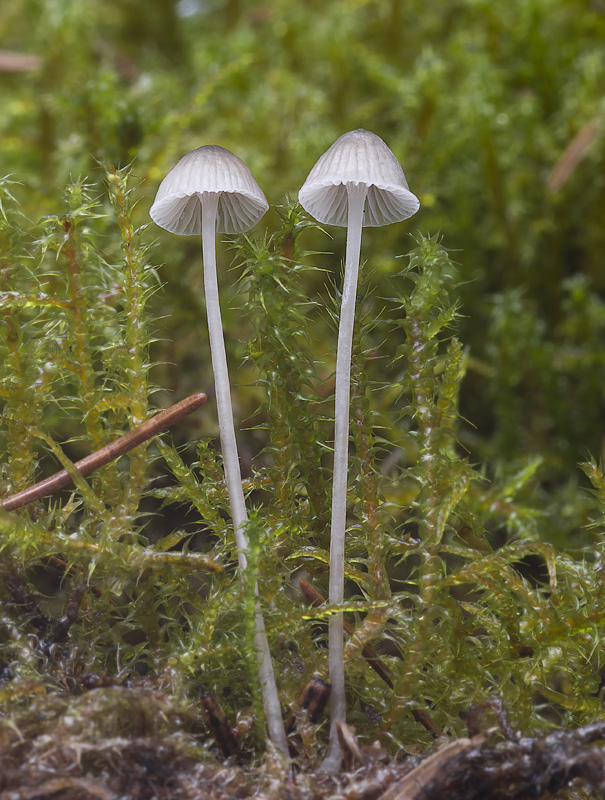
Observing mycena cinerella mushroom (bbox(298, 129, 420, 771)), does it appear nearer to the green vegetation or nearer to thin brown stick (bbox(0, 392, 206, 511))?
the green vegetation

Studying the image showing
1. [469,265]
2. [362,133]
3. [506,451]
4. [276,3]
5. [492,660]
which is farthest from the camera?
[276,3]

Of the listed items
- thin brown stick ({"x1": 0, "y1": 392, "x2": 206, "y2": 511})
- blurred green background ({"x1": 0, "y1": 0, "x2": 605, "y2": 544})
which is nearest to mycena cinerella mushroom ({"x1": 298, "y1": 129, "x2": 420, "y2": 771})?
thin brown stick ({"x1": 0, "y1": 392, "x2": 206, "y2": 511})

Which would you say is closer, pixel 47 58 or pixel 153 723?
pixel 153 723

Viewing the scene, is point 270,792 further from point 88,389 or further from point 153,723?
point 88,389

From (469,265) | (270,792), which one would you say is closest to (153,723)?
(270,792)

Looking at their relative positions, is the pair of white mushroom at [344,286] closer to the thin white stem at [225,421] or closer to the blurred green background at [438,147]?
the thin white stem at [225,421]

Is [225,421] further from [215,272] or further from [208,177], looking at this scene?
[208,177]
